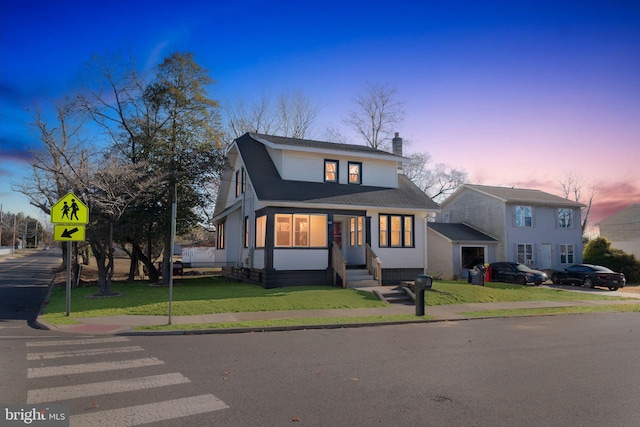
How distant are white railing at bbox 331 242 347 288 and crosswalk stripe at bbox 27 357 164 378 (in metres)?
12.5

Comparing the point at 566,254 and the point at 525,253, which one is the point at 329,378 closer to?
the point at 525,253

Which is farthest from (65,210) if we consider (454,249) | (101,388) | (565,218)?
(565,218)

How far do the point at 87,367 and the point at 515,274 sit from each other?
26607 mm

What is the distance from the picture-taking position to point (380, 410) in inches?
216

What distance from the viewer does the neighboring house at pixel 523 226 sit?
32562mm

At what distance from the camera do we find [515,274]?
1114 inches

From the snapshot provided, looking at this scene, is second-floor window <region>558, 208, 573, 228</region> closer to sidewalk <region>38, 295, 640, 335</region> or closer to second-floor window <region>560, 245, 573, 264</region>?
second-floor window <region>560, 245, 573, 264</region>

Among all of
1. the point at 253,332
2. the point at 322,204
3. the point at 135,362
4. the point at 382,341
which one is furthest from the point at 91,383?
the point at 322,204

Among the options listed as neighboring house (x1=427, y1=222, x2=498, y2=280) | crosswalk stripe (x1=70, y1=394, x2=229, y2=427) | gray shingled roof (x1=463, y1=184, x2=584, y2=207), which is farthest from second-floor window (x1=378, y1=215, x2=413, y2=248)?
crosswalk stripe (x1=70, y1=394, x2=229, y2=427)

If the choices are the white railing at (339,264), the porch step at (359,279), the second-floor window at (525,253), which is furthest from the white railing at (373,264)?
the second-floor window at (525,253)

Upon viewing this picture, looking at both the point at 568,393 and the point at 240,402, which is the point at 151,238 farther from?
the point at 568,393

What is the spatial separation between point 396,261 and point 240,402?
57.8 ft

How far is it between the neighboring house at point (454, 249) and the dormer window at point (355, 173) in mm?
10624

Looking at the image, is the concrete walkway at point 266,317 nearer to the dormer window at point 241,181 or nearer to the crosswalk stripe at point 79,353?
the crosswalk stripe at point 79,353
